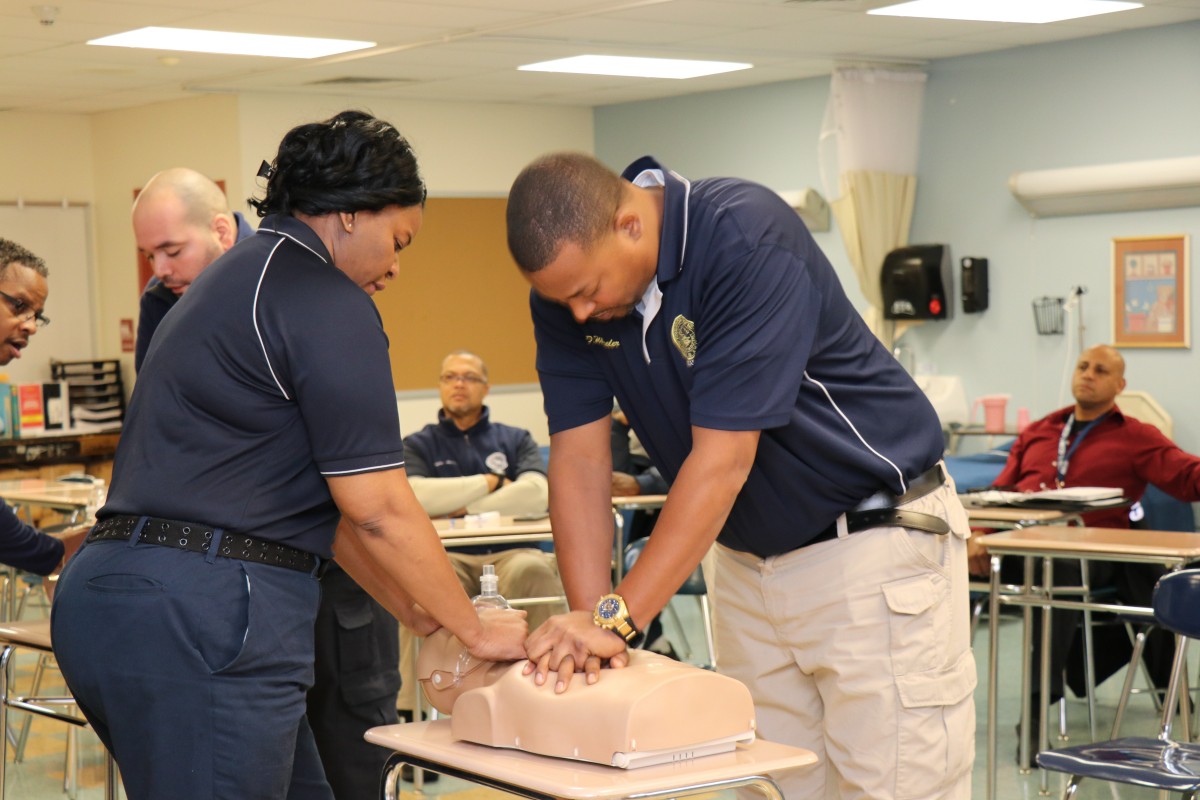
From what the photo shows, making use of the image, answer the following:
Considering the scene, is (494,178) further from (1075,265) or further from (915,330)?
(1075,265)

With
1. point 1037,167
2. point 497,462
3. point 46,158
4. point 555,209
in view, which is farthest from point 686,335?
point 46,158

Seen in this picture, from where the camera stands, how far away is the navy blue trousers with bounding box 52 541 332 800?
186 centimetres

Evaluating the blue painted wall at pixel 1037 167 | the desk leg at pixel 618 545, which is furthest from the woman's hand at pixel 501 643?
the blue painted wall at pixel 1037 167

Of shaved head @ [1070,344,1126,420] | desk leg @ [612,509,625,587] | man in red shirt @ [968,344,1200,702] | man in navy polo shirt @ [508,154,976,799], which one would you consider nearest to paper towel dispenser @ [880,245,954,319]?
man in red shirt @ [968,344,1200,702]

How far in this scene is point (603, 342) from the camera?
2268 mm

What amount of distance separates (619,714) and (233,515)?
1.84 ft

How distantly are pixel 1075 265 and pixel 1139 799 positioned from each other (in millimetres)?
4062

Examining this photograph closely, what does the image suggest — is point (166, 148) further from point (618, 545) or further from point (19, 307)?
point (19, 307)

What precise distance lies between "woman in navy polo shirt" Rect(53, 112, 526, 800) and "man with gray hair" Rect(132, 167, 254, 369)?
1.07 meters

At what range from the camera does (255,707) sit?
1912mm

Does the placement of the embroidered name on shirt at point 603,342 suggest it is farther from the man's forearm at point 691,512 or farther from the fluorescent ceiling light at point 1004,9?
the fluorescent ceiling light at point 1004,9

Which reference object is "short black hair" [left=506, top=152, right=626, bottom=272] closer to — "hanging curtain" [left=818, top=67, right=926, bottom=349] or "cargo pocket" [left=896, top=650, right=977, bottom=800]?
"cargo pocket" [left=896, top=650, right=977, bottom=800]

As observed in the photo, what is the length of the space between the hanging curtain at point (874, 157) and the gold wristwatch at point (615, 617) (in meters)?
6.57

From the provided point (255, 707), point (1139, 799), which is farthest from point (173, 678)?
point (1139, 799)
